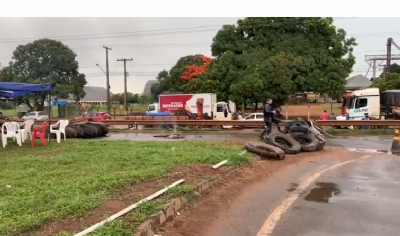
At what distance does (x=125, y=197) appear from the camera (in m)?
5.20

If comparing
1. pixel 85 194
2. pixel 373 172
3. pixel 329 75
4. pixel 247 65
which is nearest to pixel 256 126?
pixel 247 65

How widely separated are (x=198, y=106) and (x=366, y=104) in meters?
12.5

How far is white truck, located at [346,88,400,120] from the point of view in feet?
83.4

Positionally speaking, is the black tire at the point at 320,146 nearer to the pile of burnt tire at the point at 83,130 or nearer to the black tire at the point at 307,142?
the black tire at the point at 307,142

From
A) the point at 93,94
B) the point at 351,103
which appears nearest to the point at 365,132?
the point at 351,103

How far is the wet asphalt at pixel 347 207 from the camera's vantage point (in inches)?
183

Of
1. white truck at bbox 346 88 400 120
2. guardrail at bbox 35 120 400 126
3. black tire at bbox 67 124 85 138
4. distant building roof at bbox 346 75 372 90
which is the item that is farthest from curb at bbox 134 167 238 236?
distant building roof at bbox 346 75 372 90

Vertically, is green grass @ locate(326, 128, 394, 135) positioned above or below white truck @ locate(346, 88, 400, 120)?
below

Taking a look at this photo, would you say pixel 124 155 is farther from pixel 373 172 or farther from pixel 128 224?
pixel 373 172

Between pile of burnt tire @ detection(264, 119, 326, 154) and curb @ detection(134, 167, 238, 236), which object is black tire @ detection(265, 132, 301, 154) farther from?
curb @ detection(134, 167, 238, 236)

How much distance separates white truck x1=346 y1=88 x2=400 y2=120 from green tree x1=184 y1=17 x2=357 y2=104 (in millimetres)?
2689

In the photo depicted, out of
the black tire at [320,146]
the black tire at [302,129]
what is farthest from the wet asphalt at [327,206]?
the black tire at [302,129]

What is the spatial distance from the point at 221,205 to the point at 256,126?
640 inches

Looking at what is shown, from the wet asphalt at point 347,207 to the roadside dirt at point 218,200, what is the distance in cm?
92
